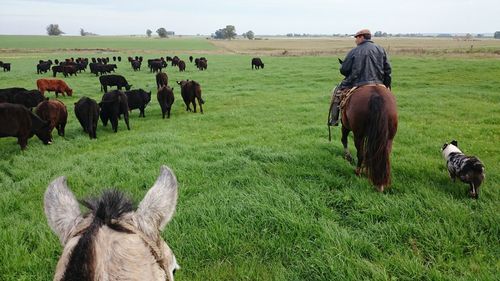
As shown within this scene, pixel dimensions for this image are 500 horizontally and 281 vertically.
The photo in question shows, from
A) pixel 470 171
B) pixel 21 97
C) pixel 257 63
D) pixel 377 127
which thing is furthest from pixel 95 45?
pixel 470 171

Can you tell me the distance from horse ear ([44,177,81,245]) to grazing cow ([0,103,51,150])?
8.32m

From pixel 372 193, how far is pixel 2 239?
497cm

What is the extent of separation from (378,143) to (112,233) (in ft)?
15.0

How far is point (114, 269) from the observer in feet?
3.70

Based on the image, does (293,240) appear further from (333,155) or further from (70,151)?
(70,151)

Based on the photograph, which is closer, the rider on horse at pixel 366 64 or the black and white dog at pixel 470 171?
the black and white dog at pixel 470 171

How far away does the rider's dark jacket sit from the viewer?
5875 mm

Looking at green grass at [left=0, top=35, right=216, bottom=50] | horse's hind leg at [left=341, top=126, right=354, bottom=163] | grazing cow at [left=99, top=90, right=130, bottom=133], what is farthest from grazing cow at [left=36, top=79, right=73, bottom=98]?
green grass at [left=0, top=35, right=216, bottom=50]

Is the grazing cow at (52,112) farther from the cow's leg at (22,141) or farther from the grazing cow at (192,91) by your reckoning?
the grazing cow at (192,91)

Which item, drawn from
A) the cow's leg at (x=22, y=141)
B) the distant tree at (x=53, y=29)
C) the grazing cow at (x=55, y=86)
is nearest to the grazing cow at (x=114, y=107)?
the cow's leg at (x=22, y=141)

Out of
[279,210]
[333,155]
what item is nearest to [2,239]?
[279,210]

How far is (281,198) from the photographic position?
488 centimetres

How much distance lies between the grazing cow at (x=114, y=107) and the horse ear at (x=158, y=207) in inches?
383

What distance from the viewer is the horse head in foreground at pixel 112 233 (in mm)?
1108
